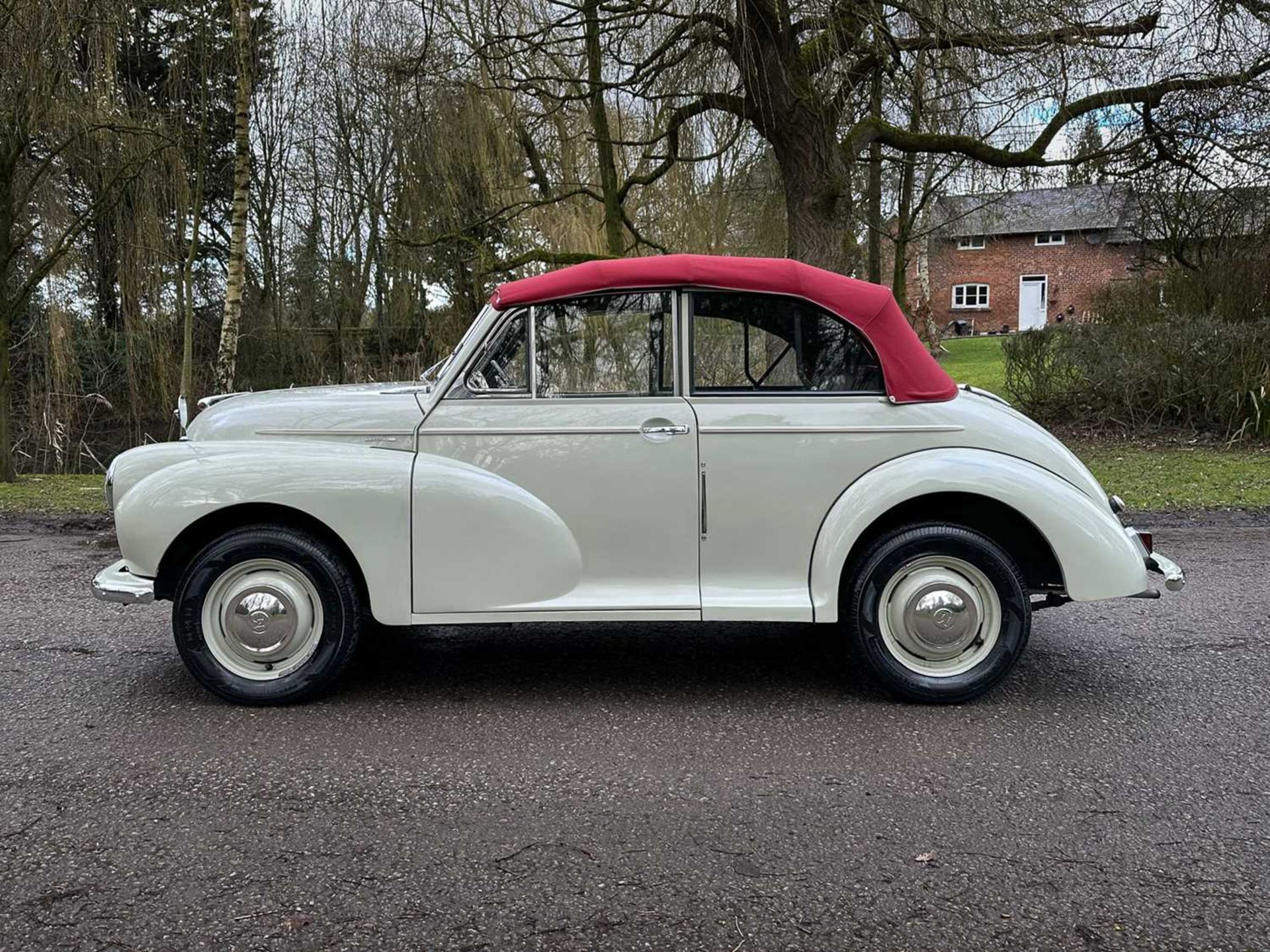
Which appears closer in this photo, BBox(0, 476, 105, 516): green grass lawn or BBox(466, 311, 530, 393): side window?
BBox(466, 311, 530, 393): side window

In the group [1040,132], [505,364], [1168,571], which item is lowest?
[1168,571]

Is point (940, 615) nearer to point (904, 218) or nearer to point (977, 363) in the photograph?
point (904, 218)

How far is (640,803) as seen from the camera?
122 inches

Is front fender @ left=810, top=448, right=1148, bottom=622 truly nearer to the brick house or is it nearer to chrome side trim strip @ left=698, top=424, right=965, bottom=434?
chrome side trim strip @ left=698, top=424, right=965, bottom=434

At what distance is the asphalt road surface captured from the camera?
8.00 ft

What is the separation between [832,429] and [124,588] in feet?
10.0

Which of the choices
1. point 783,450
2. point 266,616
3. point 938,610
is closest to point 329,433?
point 266,616

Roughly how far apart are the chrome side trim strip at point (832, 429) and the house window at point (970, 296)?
46.1 metres

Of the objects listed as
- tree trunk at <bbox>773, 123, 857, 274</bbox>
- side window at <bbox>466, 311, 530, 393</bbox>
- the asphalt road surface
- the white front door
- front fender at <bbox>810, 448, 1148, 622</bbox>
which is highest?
the white front door

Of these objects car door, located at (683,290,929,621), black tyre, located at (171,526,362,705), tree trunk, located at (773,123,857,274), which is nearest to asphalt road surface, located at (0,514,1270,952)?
black tyre, located at (171,526,362,705)

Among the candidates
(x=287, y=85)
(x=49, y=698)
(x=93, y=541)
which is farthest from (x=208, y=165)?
(x=49, y=698)

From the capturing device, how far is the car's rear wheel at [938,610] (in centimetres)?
392

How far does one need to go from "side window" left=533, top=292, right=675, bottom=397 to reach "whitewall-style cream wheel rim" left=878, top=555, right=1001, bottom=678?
1.30m

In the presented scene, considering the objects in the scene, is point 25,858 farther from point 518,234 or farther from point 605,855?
point 518,234
